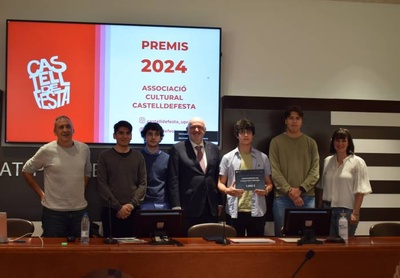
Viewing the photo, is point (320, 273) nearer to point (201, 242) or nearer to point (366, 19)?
point (201, 242)

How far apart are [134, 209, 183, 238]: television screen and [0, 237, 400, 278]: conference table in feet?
0.47

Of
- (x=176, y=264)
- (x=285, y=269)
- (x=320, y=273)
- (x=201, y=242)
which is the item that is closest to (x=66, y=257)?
(x=176, y=264)

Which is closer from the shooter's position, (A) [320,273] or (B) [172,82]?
(A) [320,273]

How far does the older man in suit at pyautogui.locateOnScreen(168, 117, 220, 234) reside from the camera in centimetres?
476

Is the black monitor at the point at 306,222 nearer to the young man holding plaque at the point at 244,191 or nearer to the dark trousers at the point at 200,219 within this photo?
the young man holding plaque at the point at 244,191

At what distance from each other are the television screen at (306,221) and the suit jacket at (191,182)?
4.26 ft

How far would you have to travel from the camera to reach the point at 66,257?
306 centimetres

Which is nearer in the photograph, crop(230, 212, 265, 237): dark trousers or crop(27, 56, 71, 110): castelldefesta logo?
crop(230, 212, 265, 237): dark trousers

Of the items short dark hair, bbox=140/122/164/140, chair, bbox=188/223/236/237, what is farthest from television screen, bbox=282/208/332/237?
short dark hair, bbox=140/122/164/140

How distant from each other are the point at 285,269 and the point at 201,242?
0.64 m

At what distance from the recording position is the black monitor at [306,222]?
11.8 ft

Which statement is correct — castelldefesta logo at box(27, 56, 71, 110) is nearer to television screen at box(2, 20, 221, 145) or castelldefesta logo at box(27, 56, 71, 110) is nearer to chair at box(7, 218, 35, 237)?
television screen at box(2, 20, 221, 145)

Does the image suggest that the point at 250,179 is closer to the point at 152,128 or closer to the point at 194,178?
the point at 194,178

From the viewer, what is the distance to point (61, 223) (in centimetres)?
438
